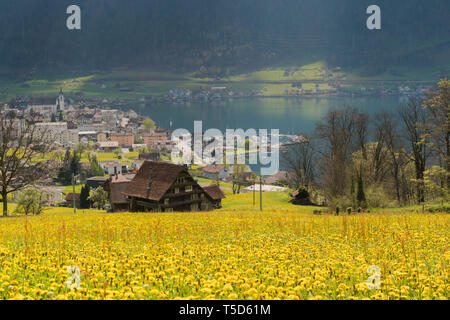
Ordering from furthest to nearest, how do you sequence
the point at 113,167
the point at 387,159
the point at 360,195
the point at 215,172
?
1. the point at 113,167
2. the point at 215,172
3. the point at 387,159
4. the point at 360,195

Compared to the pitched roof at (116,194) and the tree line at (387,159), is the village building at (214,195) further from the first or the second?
the tree line at (387,159)

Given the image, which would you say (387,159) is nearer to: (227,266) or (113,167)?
(227,266)

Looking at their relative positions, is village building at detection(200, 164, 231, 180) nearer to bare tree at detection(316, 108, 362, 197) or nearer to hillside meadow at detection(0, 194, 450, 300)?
bare tree at detection(316, 108, 362, 197)

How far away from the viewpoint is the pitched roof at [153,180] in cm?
4781

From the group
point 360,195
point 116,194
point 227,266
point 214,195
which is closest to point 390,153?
point 360,195

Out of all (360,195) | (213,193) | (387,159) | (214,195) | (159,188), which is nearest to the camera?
(360,195)

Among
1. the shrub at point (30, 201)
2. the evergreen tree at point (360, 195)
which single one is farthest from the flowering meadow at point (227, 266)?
the shrub at point (30, 201)

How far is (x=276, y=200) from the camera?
62719 mm

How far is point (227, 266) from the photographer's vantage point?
7434 mm

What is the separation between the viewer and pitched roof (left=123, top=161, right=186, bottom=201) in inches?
1882

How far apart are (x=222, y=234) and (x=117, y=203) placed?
52776mm

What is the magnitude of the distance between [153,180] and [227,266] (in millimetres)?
42223
